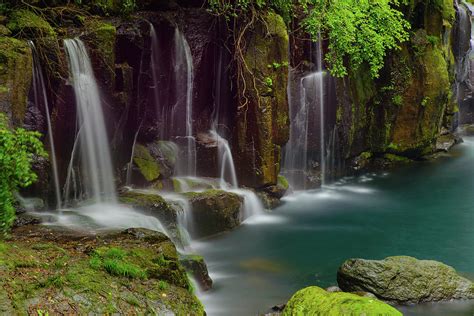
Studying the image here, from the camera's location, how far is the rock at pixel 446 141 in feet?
74.7

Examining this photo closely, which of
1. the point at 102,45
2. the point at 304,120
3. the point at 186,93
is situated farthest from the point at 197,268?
the point at 304,120

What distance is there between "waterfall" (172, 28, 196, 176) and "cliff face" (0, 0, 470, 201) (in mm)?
118

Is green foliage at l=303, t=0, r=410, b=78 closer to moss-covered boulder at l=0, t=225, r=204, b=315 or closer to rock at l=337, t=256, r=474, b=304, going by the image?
rock at l=337, t=256, r=474, b=304

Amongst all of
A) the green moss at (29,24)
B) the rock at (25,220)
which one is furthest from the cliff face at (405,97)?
the rock at (25,220)

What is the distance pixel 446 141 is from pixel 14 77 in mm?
19827

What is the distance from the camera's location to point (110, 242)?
7.19m

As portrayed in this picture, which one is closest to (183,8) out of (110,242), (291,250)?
(291,250)

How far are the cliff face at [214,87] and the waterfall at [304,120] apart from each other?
152mm

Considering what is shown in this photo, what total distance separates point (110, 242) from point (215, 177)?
696 cm

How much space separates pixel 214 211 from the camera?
12.2 m

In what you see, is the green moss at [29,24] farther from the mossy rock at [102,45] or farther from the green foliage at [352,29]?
the green foliage at [352,29]

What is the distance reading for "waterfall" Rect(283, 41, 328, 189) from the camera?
16812mm

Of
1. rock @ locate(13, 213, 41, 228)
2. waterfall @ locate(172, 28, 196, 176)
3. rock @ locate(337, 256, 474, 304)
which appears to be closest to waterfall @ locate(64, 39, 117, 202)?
rock @ locate(13, 213, 41, 228)

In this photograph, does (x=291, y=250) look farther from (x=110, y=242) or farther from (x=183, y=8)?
(x=183, y=8)
